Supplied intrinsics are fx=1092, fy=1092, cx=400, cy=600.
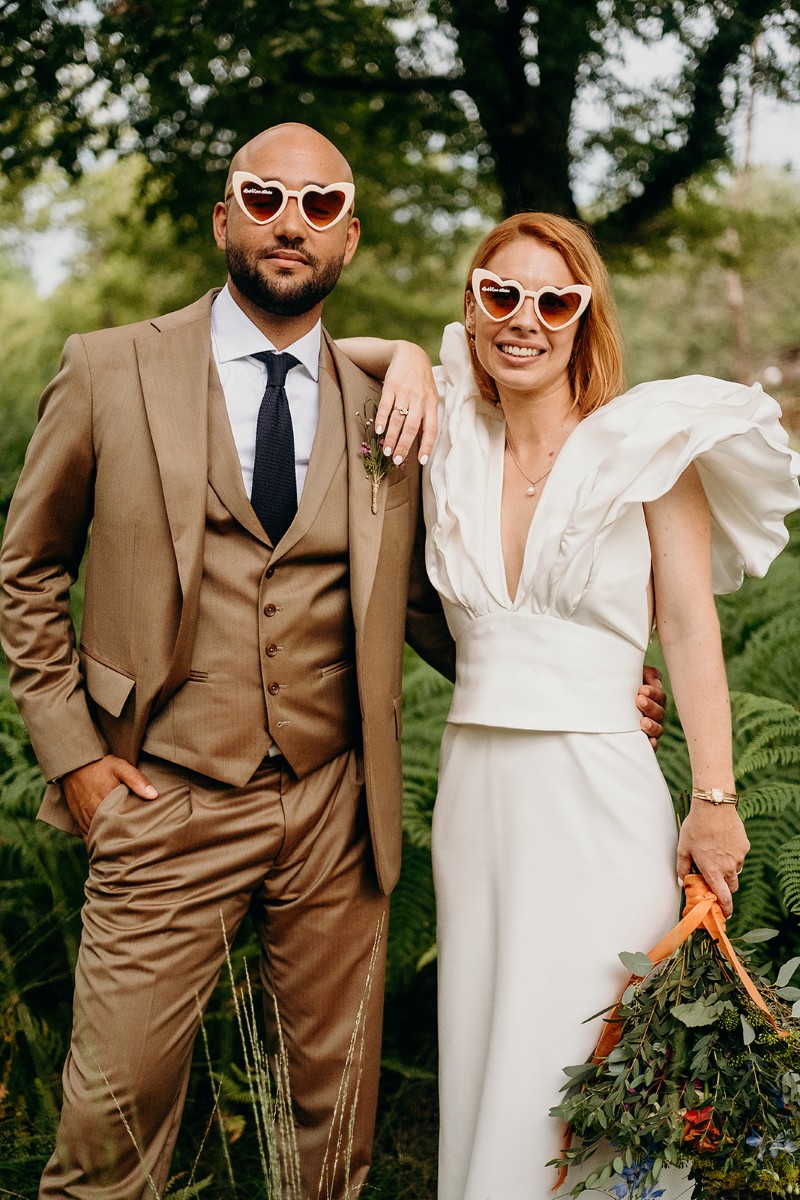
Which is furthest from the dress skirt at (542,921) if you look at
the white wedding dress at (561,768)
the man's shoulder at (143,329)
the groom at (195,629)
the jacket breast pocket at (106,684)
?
the man's shoulder at (143,329)

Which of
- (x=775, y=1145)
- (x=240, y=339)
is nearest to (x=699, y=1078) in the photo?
(x=775, y=1145)

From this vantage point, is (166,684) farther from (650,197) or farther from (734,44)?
(650,197)

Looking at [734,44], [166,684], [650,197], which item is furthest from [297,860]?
[650,197]

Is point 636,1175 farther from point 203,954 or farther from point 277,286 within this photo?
point 277,286

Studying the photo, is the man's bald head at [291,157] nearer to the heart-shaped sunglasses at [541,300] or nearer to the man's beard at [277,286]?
the man's beard at [277,286]

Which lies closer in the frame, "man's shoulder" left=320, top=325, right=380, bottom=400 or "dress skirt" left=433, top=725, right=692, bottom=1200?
"dress skirt" left=433, top=725, right=692, bottom=1200

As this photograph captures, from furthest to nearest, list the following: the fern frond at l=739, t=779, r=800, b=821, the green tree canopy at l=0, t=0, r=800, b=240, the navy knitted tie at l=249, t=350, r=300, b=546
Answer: the green tree canopy at l=0, t=0, r=800, b=240 < the fern frond at l=739, t=779, r=800, b=821 < the navy knitted tie at l=249, t=350, r=300, b=546

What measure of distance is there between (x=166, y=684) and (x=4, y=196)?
4.87 m

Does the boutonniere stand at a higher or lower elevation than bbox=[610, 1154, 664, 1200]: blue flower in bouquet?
higher

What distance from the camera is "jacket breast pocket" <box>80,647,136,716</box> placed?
264 centimetres

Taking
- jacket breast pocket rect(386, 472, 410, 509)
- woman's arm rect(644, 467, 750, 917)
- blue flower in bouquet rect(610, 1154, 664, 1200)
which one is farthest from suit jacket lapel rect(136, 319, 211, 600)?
blue flower in bouquet rect(610, 1154, 664, 1200)

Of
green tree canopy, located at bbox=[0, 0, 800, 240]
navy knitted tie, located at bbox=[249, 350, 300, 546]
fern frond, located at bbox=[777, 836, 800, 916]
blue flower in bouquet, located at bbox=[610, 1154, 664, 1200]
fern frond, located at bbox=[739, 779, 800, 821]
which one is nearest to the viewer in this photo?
blue flower in bouquet, located at bbox=[610, 1154, 664, 1200]

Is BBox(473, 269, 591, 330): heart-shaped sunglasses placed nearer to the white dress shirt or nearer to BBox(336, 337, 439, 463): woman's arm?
BBox(336, 337, 439, 463): woman's arm

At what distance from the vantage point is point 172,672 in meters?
2.61
